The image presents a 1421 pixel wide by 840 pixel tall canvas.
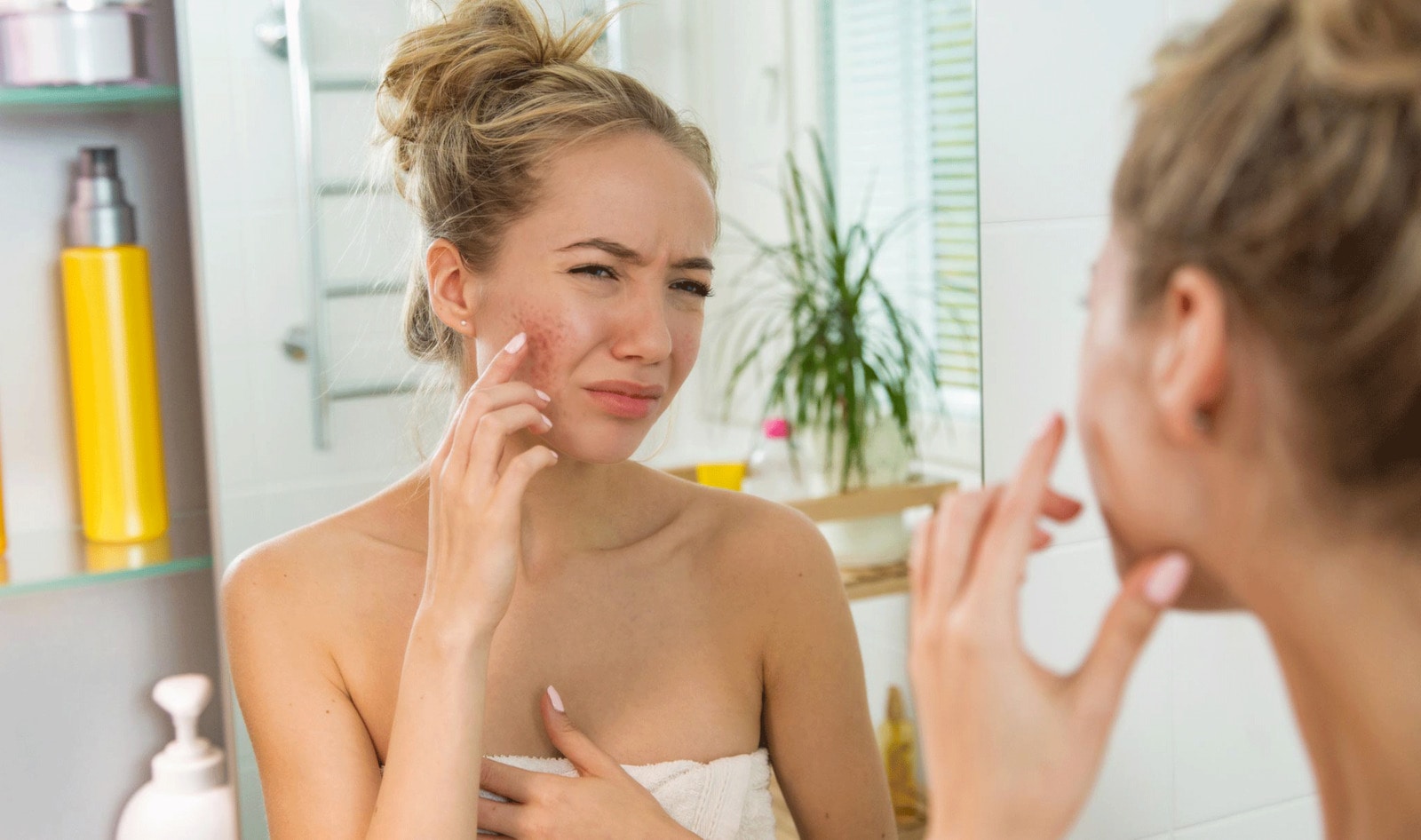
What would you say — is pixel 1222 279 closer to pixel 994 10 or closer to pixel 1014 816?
pixel 1014 816

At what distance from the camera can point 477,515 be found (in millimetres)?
812

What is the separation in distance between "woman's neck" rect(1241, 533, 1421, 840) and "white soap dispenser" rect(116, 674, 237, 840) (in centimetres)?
90

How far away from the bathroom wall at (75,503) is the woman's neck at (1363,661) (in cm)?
96

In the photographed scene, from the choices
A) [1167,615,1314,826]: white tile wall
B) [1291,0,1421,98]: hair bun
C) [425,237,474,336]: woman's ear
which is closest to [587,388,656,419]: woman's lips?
[425,237,474,336]: woman's ear

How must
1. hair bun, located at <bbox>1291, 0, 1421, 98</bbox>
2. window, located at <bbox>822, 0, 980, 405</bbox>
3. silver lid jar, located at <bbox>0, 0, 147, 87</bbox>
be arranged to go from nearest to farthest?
hair bun, located at <bbox>1291, 0, 1421, 98</bbox> < silver lid jar, located at <bbox>0, 0, 147, 87</bbox> < window, located at <bbox>822, 0, 980, 405</bbox>

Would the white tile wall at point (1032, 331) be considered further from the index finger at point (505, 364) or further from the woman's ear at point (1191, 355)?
the woman's ear at point (1191, 355)

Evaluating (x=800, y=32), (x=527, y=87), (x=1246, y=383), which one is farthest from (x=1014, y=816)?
(x=800, y=32)

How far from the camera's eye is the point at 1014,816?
45 centimetres

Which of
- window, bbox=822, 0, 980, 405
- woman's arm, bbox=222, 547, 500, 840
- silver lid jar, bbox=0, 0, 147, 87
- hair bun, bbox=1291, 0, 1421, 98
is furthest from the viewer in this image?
window, bbox=822, 0, 980, 405

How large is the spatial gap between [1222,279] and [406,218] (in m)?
0.77

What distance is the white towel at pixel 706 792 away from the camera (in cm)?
92

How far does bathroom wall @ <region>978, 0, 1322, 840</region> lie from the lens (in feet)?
4.03

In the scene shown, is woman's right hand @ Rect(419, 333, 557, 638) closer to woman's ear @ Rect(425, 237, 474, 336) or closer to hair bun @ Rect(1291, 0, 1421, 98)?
woman's ear @ Rect(425, 237, 474, 336)

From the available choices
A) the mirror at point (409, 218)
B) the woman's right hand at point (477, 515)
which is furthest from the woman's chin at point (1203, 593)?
the mirror at point (409, 218)
